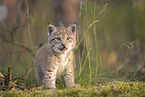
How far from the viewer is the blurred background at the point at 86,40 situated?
360 cm

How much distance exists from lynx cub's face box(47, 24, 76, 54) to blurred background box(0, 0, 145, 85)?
249 mm

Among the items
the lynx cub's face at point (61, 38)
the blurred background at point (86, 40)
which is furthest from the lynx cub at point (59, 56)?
the blurred background at point (86, 40)

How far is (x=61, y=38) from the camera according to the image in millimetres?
3994

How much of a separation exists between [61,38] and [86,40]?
39.3 inches

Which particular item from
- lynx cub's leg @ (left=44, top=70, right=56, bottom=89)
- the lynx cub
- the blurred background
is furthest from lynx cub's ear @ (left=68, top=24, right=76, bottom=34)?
lynx cub's leg @ (left=44, top=70, right=56, bottom=89)

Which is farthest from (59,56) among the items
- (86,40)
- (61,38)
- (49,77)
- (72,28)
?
(86,40)

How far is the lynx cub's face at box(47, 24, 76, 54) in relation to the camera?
3.85 m

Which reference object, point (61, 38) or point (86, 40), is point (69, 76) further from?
point (86, 40)

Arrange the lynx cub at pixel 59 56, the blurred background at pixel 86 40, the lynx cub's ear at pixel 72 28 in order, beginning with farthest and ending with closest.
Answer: the lynx cub's ear at pixel 72 28, the lynx cub at pixel 59 56, the blurred background at pixel 86 40

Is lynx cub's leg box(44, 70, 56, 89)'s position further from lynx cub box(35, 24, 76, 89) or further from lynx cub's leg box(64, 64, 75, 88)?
lynx cub's leg box(64, 64, 75, 88)

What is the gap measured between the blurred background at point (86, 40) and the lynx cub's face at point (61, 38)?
249 millimetres

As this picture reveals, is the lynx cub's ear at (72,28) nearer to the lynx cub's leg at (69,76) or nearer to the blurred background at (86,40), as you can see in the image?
the blurred background at (86,40)

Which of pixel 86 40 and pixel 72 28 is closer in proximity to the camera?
pixel 86 40

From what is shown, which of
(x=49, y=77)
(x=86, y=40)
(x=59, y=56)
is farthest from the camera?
(x=59, y=56)
